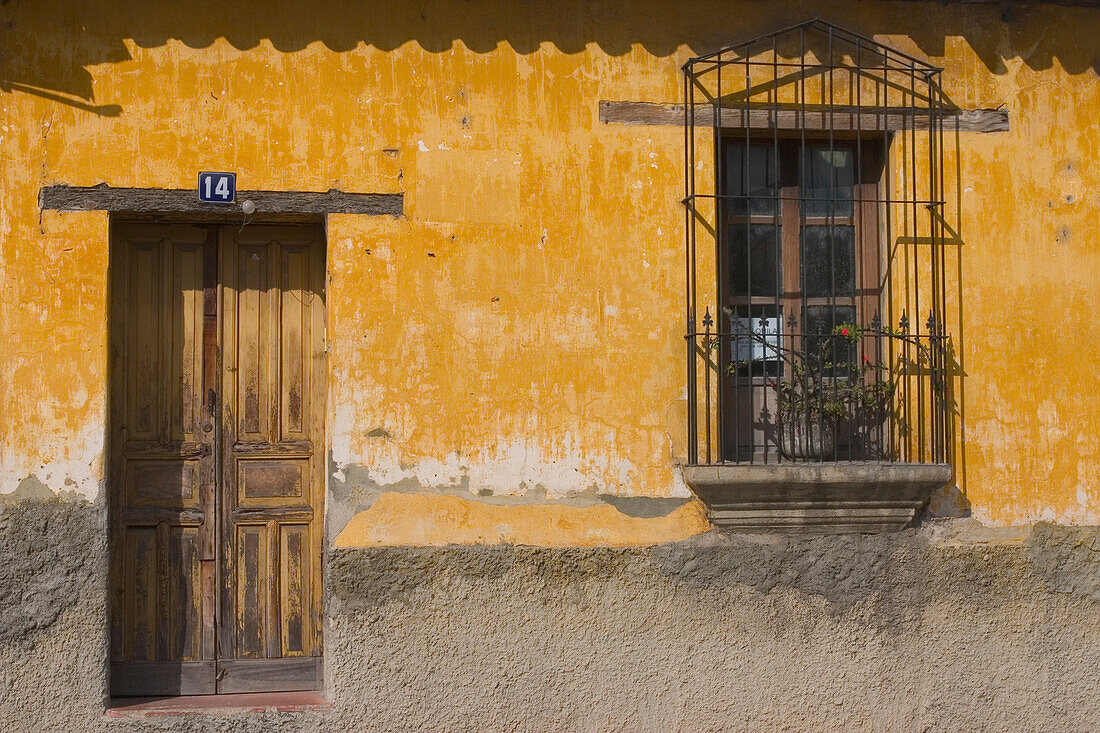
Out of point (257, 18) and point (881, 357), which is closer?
point (257, 18)

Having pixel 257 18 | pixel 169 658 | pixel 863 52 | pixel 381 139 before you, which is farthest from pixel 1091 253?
pixel 169 658

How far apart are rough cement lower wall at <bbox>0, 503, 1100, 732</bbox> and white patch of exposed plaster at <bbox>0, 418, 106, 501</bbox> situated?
98 mm

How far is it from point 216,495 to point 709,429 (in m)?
2.29

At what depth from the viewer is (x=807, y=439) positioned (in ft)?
16.0

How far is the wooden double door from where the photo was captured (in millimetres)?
4852

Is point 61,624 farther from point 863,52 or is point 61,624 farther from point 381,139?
point 863,52

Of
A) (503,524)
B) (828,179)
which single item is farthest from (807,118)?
(503,524)

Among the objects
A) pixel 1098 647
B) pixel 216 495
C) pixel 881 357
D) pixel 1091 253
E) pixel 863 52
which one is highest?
pixel 863 52

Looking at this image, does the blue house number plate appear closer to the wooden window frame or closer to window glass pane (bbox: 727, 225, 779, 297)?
the wooden window frame

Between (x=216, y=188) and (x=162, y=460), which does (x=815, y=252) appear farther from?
(x=162, y=460)

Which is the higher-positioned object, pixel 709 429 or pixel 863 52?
pixel 863 52

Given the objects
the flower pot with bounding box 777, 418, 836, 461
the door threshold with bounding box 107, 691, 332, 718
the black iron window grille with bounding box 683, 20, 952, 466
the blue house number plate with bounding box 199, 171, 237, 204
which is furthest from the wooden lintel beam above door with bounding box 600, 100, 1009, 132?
the door threshold with bounding box 107, 691, 332, 718

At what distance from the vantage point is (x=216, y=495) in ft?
16.0

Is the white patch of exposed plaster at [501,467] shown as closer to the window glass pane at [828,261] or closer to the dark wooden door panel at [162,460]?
the dark wooden door panel at [162,460]
